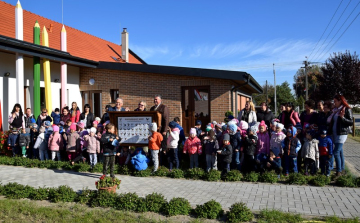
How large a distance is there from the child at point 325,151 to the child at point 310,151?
0.16 metres

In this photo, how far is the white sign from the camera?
7.88 m

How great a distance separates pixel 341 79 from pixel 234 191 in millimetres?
17840

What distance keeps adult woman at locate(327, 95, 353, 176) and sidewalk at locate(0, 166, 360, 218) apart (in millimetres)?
960

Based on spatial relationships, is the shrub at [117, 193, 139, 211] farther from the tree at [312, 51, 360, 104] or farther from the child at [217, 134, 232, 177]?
the tree at [312, 51, 360, 104]

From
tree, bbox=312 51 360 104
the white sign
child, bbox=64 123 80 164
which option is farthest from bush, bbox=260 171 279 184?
tree, bbox=312 51 360 104

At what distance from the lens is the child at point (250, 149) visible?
25.1ft

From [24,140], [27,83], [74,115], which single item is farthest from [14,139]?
[27,83]

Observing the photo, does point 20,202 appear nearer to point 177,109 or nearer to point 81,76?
point 177,109

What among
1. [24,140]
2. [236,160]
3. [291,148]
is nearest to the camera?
[291,148]

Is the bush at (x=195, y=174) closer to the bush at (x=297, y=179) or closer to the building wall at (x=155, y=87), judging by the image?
the bush at (x=297, y=179)

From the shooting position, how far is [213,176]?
7.35 meters

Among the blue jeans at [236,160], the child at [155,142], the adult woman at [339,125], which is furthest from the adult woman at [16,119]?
the adult woman at [339,125]

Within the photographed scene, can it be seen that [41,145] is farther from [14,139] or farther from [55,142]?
[14,139]

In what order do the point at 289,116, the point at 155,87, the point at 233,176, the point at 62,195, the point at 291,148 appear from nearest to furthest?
the point at 62,195, the point at 233,176, the point at 291,148, the point at 289,116, the point at 155,87
